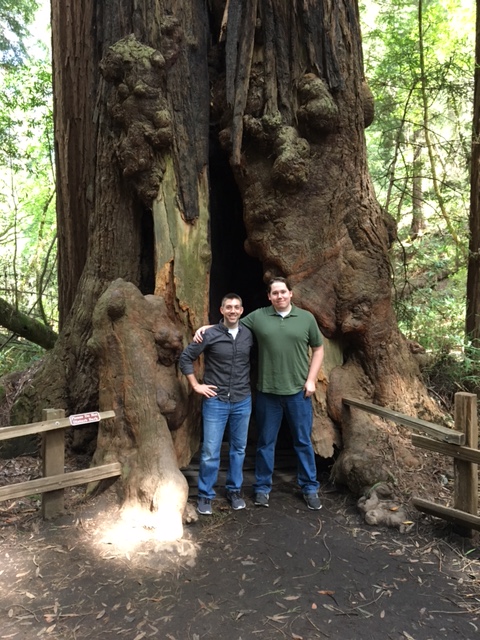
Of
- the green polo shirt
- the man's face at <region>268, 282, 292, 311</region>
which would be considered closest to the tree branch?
the green polo shirt

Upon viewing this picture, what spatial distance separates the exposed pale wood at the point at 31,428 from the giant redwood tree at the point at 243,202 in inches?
20.6

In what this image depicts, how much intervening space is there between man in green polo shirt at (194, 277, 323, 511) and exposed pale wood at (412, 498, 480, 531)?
0.94 meters

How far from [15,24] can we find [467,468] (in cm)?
1303

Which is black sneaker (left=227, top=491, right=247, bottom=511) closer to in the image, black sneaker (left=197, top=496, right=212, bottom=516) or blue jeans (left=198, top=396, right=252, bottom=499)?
blue jeans (left=198, top=396, right=252, bottom=499)

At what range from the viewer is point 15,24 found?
11.3 meters

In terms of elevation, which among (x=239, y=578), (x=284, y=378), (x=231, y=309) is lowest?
(x=239, y=578)

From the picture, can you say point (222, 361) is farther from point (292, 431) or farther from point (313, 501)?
point (313, 501)

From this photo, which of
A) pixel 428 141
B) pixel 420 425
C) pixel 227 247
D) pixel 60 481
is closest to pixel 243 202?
pixel 227 247

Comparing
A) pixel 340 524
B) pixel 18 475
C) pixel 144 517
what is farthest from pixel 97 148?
pixel 340 524

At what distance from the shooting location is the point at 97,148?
592cm

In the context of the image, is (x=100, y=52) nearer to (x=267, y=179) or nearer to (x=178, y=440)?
(x=267, y=179)

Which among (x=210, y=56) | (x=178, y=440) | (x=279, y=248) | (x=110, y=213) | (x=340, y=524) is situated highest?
(x=210, y=56)

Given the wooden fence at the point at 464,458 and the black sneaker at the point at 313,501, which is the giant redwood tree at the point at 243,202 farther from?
the wooden fence at the point at 464,458

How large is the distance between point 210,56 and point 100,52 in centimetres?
139
